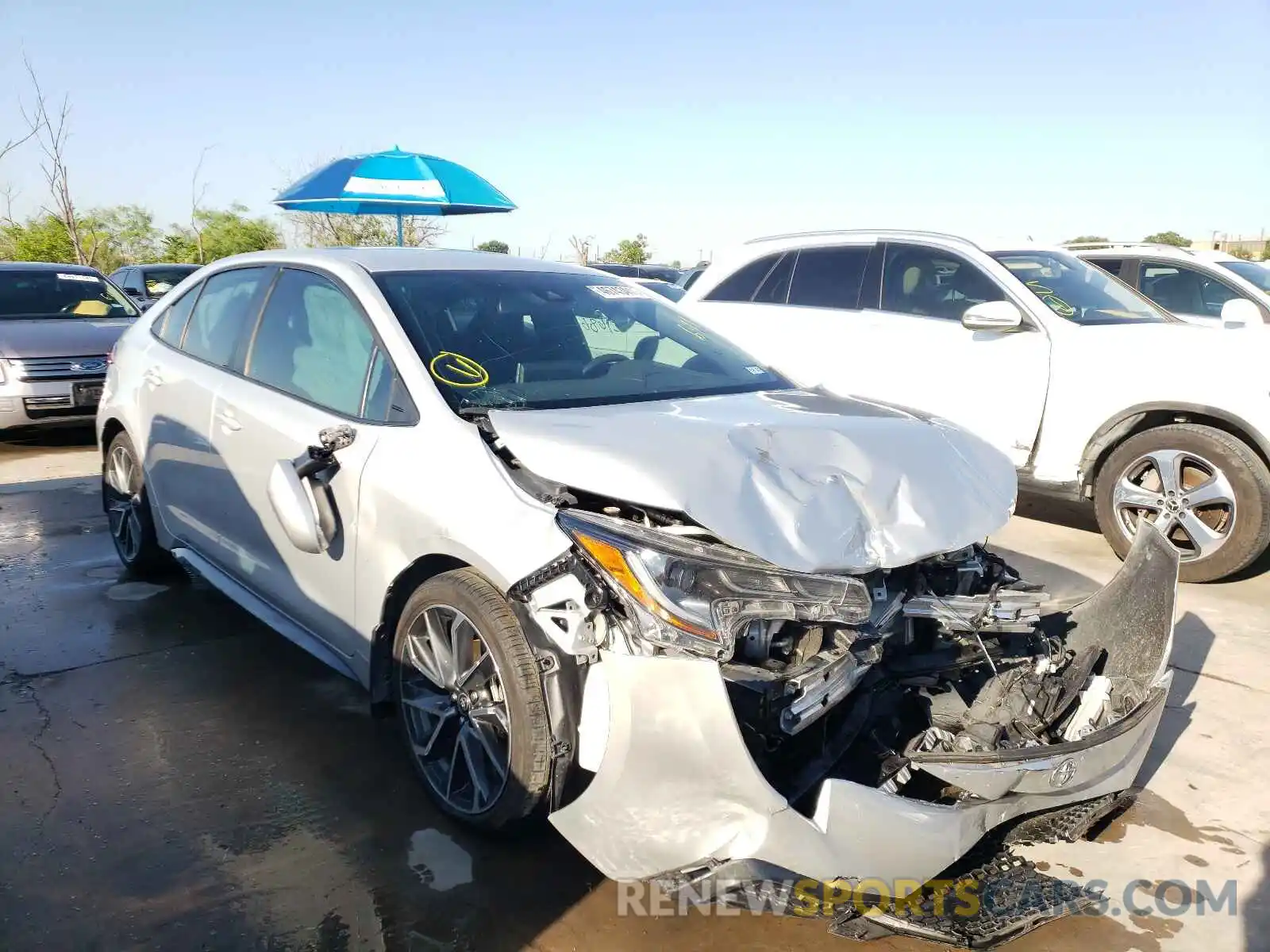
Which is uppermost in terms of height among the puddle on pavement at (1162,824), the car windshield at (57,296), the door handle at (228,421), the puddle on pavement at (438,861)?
the car windshield at (57,296)

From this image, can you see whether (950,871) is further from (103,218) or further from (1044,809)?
(103,218)

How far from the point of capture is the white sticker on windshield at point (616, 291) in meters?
4.00

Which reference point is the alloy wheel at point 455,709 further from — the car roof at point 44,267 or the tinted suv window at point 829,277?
the car roof at point 44,267

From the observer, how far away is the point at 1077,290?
6234 millimetres

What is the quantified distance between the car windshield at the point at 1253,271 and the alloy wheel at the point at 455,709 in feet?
29.9

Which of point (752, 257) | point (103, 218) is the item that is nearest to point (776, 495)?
point (752, 257)

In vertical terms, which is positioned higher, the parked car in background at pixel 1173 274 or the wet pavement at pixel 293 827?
the parked car in background at pixel 1173 274

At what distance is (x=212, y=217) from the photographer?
3094 cm

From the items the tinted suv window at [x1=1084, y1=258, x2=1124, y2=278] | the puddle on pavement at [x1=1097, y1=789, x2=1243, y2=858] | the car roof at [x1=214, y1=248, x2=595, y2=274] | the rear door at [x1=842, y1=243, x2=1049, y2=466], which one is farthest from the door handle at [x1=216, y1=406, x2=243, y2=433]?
the tinted suv window at [x1=1084, y1=258, x2=1124, y2=278]

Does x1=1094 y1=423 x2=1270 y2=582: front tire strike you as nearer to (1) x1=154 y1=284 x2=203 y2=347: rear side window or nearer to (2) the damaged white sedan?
(2) the damaged white sedan

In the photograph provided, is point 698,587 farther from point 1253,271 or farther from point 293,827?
point 1253,271

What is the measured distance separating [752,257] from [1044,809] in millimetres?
5461

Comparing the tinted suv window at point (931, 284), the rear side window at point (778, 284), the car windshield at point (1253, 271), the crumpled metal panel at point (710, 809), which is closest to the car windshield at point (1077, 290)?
the tinted suv window at point (931, 284)

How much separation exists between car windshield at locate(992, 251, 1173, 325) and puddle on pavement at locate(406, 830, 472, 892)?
15.5 ft
